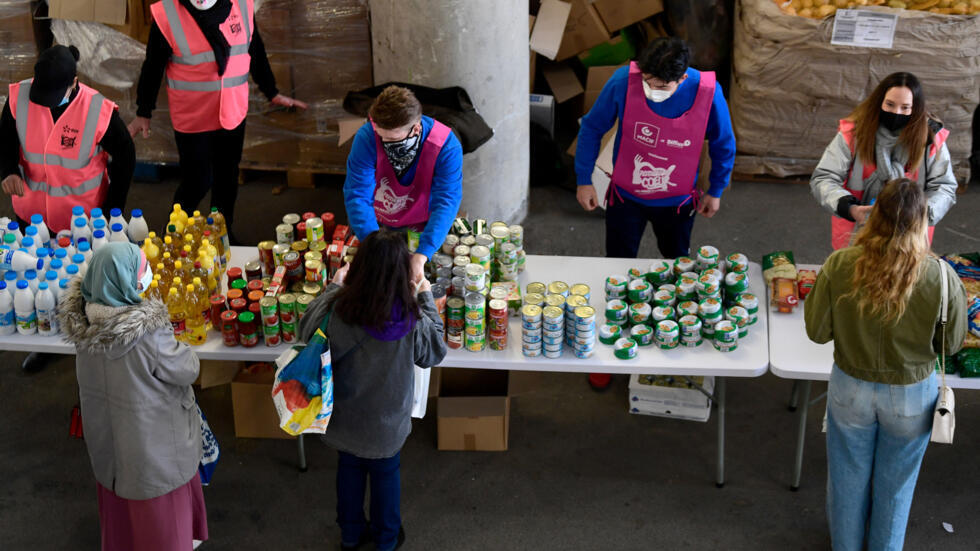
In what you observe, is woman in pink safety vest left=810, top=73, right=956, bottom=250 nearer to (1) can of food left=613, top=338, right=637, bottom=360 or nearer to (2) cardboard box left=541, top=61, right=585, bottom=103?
(1) can of food left=613, top=338, right=637, bottom=360

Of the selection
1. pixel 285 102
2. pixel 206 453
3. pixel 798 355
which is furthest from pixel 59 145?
pixel 798 355

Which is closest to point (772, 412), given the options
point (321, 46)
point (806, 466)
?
point (806, 466)

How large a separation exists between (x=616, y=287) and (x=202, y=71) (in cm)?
270

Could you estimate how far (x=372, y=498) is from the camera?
377 centimetres

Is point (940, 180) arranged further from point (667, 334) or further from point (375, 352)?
point (375, 352)

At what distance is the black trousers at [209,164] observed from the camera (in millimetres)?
5516

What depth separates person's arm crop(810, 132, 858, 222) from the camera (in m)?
4.11

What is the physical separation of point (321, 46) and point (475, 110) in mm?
1234

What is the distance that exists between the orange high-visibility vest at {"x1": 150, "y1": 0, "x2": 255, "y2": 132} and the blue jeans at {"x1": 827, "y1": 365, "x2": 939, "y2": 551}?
11.6 feet

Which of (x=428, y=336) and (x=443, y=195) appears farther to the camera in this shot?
(x=443, y=195)

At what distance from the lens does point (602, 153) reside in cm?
655

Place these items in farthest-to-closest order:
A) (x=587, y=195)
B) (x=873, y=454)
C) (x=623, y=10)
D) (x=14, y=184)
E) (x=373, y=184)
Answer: (x=623, y=10) → (x=587, y=195) → (x=14, y=184) → (x=373, y=184) → (x=873, y=454)

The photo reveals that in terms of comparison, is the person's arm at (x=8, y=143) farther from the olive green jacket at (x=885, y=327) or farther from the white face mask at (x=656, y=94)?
the olive green jacket at (x=885, y=327)

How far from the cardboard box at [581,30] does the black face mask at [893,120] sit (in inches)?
144
